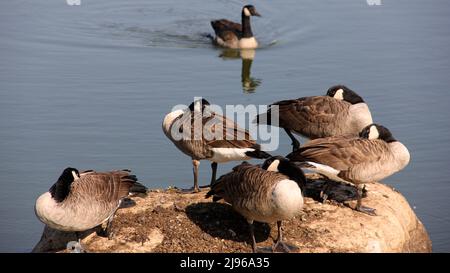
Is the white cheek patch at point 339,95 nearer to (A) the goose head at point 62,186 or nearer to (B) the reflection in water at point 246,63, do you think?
(B) the reflection in water at point 246,63

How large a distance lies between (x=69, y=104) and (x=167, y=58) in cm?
412

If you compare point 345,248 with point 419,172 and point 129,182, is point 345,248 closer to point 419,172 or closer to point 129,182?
point 129,182

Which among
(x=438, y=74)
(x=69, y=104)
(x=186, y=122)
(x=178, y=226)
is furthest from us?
(x=438, y=74)

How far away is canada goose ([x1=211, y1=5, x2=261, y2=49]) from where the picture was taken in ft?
64.4

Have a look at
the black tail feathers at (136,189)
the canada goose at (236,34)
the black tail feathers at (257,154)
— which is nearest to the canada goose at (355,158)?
the black tail feathers at (257,154)

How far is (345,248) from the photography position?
8055 millimetres

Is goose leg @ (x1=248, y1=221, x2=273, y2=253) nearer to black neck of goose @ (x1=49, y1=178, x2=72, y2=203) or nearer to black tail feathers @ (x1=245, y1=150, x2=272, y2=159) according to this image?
black tail feathers @ (x1=245, y1=150, x2=272, y2=159)

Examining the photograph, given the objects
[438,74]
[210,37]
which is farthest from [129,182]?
[210,37]

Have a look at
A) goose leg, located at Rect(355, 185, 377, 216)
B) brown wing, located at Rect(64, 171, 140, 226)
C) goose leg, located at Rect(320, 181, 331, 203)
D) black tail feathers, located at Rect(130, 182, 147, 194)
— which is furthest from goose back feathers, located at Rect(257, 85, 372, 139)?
brown wing, located at Rect(64, 171, 140, 226)

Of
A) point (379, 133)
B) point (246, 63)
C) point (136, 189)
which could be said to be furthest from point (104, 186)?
point (246, 63)

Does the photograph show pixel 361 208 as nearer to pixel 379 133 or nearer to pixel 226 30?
pixel 379 133

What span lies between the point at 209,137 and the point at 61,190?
216 cm

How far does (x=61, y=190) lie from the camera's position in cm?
766

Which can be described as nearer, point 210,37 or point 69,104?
point 69,104
